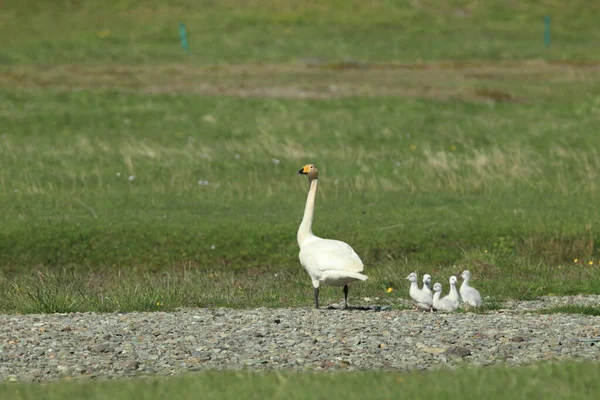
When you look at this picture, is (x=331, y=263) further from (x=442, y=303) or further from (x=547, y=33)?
(x=547, y=33)

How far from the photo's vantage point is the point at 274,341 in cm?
1280

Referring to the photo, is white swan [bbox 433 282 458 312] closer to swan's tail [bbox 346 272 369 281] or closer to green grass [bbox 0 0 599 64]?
swan's tail [bbox 346 272 369 281]

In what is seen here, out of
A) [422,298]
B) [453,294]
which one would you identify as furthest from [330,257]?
[453,294]

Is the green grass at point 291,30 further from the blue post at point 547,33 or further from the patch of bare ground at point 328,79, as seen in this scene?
the patch of bare ground at point 328,79

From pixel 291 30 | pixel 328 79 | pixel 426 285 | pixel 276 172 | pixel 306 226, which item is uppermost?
pixel 291 30

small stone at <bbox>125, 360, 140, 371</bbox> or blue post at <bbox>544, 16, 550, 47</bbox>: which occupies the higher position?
A: blue post at <bbox>544, 16, 550, 47</bbox>

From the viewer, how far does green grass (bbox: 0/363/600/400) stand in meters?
9.44

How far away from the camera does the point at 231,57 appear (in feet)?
196

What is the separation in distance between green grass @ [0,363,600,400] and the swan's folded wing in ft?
14.9

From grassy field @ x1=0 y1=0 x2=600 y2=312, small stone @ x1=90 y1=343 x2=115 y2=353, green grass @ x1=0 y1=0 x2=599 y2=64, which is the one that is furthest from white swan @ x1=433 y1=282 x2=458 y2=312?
green grass @ x1=0 y1=0 x2=599 y2=64

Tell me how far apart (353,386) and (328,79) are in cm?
3998

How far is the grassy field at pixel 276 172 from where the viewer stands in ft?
64.3

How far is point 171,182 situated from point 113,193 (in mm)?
1786

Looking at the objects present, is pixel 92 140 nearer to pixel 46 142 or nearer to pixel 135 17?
pixel 46 142
